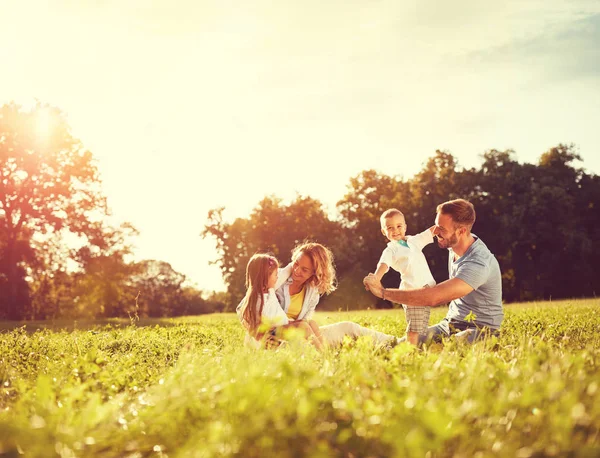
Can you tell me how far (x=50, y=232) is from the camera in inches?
1388

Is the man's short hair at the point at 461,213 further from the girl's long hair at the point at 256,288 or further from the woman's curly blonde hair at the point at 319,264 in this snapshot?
the girl's long hair at the point at 256,288

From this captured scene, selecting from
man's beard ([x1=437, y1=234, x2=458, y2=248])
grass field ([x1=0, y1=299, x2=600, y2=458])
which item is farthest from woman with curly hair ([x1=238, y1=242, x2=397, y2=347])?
grass field ([x1=0, y1=299, x2=600, y2=458])

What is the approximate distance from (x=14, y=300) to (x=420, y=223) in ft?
95.9

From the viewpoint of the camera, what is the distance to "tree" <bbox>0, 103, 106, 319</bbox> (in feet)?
110

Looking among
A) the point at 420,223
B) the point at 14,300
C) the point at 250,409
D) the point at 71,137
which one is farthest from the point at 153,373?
the point at 420,223

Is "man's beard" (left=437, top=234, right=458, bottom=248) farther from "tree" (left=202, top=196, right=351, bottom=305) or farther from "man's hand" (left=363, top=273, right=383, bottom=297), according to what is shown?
"tree" (left=202, top=196, right=351, bottom=305)

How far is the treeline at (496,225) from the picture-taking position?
40.0 m

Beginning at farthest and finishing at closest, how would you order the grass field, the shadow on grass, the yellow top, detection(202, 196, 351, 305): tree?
detection(202, 196, 351, 305): tree < the shadow on grass < the yellow top < the grass field

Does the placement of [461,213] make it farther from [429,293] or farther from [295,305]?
[295,305]

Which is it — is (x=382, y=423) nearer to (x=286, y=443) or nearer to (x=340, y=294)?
(x=286, y=443)

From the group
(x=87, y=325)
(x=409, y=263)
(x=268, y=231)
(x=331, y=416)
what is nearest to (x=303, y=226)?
(x=268, y=231)

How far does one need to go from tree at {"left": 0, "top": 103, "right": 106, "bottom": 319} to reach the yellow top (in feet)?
98.8

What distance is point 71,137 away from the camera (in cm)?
3688

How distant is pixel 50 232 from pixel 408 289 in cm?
3327
